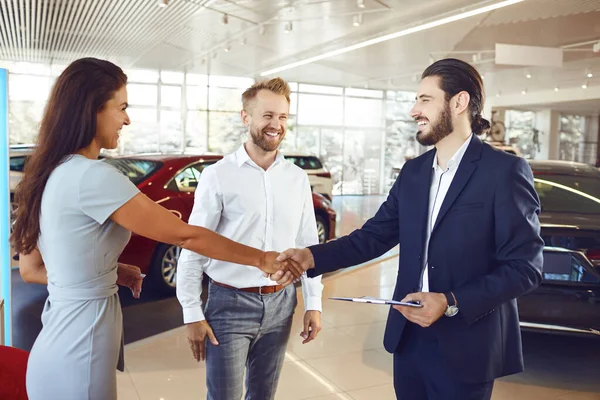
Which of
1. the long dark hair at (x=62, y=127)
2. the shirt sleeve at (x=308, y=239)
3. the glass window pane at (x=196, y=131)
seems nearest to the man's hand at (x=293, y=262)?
the shirt sleeve at (x=308, y=239)

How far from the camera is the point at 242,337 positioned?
81.6 inches

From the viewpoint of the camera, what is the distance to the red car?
538 cm

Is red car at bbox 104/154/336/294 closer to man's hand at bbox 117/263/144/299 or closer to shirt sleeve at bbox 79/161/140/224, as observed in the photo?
man's hand at bbox 117/263/144/299

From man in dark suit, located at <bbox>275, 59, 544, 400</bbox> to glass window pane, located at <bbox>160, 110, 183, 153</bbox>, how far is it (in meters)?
14.5

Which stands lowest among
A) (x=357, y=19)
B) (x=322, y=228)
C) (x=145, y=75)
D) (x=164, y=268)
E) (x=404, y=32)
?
(x=164, y=268)

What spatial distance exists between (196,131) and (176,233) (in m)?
15.1

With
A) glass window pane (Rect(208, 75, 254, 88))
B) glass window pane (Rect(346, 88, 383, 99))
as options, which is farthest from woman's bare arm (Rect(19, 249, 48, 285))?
glass window pane (Rect(346, 88, 383, 99))

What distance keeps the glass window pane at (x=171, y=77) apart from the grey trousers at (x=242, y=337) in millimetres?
14292

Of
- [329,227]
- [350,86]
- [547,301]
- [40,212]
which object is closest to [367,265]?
[329,227]

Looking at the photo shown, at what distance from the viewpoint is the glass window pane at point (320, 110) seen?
17.7 m

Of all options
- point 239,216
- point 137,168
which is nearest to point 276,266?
point 239,216

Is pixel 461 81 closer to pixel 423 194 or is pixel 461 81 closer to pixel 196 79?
pixel 423 194

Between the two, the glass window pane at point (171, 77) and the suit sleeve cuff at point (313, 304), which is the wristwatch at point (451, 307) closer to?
the suit sleeve cuff at point (313, 304)

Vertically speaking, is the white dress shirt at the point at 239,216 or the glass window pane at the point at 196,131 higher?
the glass window pane at the point at 196,131
